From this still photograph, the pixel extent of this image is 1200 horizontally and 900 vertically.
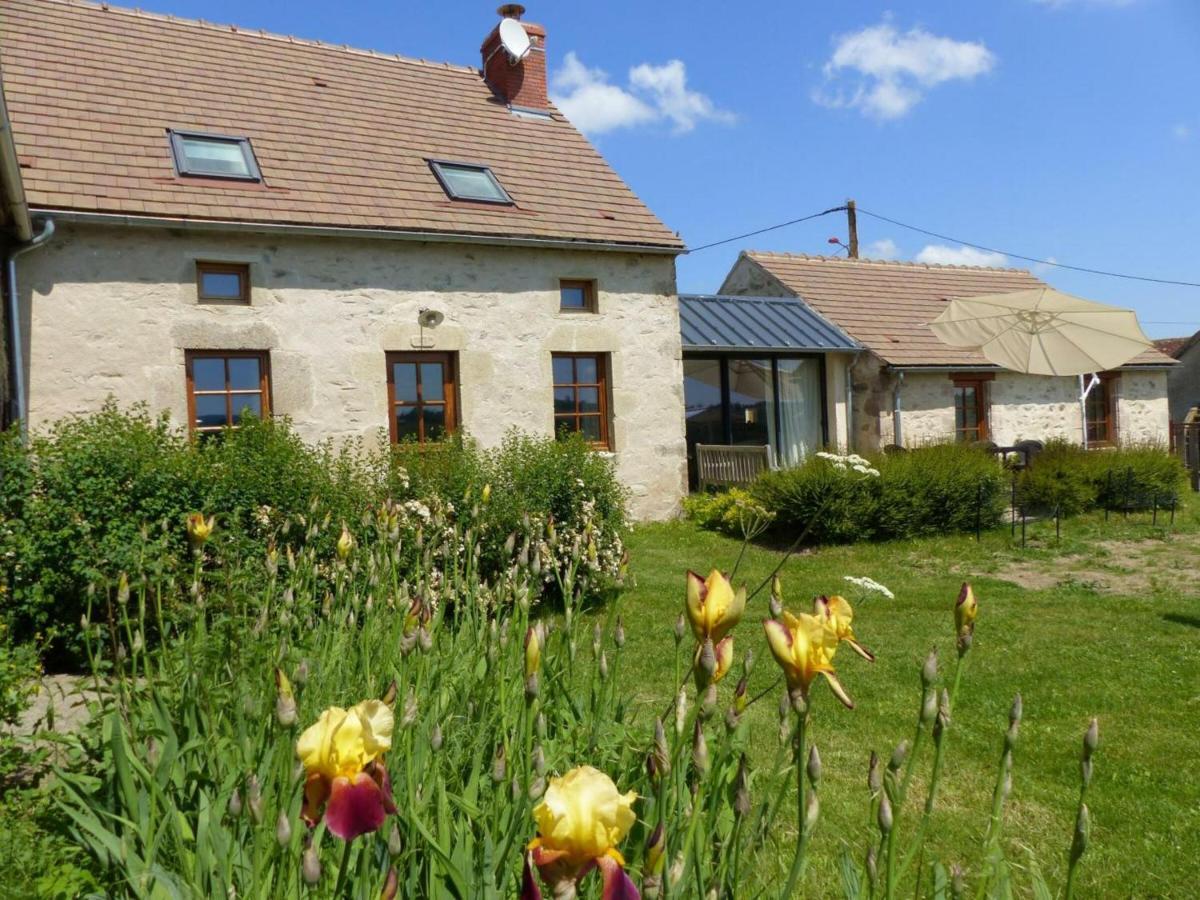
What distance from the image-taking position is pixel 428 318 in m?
11.1

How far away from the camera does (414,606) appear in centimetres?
244

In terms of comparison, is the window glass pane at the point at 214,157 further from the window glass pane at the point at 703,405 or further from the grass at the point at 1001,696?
the window glass pane at the point at 703,405

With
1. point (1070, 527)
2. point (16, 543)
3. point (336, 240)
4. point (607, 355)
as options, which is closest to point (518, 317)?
point (607, 355)

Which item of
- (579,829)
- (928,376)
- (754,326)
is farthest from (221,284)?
(928,376)

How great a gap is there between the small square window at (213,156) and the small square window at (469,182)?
232cm

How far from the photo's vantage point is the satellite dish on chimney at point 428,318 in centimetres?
1102

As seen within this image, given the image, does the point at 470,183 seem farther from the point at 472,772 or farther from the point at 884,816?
the point at 884,816

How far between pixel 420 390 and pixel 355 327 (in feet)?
3.65

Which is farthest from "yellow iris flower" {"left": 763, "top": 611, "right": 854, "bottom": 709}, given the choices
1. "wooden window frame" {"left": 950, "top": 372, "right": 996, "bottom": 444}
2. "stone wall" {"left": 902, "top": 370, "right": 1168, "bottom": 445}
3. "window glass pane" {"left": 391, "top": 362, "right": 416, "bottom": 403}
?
"wooden window frame" {"left": 950, "top": 372, "right": 996, "bottom": 444}

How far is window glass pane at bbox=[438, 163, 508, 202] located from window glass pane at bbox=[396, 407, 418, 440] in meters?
2.83

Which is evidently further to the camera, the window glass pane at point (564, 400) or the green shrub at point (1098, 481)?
the green shrub at point (1098, 481)

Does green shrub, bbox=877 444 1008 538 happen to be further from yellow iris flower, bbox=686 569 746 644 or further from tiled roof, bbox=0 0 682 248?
yellow iris flower, bbox=686 569 746 644

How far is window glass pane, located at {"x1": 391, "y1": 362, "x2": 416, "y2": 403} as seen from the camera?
36.5 ft

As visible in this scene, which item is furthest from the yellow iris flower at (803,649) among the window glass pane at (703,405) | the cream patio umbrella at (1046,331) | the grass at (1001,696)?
the window glass pane at (703,405)
